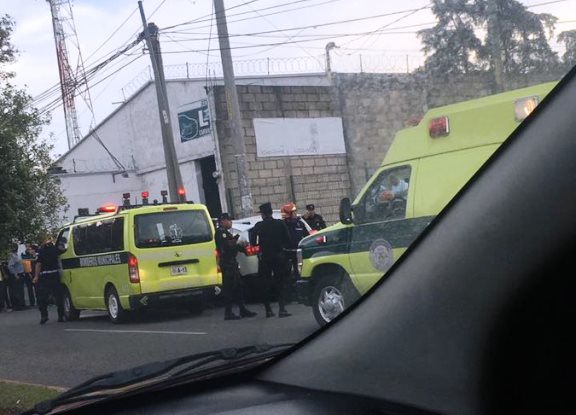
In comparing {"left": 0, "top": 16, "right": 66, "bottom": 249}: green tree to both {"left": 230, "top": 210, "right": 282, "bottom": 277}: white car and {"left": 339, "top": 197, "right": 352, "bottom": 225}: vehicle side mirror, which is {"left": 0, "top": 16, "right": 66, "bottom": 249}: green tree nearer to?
{"left": 230, "top": 210, "right": 282, "bottom": 277}: white car

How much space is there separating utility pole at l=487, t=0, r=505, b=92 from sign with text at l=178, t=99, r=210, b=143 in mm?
1301

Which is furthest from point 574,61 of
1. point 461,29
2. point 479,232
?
point 479,232

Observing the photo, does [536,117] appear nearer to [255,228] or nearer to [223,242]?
[255,228]

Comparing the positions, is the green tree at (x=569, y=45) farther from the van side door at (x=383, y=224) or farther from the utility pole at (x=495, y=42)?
the van side door at (x=383, y=224)

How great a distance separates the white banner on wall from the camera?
226 centimetres

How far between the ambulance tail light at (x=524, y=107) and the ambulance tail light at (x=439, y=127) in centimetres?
20

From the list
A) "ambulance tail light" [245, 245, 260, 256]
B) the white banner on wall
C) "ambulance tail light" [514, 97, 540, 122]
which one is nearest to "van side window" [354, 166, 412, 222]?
the white banner on wall

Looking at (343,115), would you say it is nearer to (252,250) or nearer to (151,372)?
(151,372)

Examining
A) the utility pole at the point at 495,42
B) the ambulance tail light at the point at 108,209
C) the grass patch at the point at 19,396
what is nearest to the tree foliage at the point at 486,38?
the utility pole at the point at 495,42

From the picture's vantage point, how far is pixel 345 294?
2082mm

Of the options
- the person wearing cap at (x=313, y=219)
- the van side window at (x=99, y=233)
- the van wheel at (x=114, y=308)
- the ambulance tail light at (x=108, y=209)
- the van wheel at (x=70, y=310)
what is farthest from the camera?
the van side window at (x=99, y=233)

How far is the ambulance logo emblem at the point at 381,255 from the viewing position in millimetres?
1903

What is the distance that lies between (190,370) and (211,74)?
1068 mm

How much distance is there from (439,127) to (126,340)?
3.01 meters
